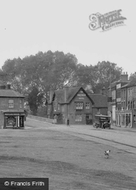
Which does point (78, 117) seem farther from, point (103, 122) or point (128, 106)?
point (103, 122)

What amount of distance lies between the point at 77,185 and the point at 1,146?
56.0ft

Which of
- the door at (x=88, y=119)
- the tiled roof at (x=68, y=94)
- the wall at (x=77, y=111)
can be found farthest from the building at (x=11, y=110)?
the door at (x=88, y=119)

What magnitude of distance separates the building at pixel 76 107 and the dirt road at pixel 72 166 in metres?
68.8

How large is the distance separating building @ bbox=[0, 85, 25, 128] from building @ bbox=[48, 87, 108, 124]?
28877mm

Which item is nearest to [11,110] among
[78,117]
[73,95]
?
[73,95]

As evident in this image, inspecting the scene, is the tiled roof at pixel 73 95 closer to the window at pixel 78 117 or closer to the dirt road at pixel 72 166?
the window at pixel 78 117

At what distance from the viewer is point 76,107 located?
4171 inches

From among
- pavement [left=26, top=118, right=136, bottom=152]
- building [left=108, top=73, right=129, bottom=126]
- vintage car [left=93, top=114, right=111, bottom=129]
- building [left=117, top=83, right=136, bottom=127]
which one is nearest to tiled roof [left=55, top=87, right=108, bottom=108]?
building [left=108, top=73, right=129, bottom=126]

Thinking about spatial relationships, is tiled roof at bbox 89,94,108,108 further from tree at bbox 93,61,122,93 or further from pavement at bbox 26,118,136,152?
pavement at bbox 26,118,136,152

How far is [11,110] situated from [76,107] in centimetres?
3355

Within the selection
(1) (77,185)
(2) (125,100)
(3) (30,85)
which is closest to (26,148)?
(1) (77,185)

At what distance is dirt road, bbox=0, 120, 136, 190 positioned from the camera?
19.8 metres

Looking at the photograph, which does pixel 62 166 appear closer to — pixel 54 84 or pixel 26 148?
pixel 26 148

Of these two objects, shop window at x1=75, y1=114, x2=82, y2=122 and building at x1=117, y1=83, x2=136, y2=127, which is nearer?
building at x1=117, y1=83, x2=136, y2=127
